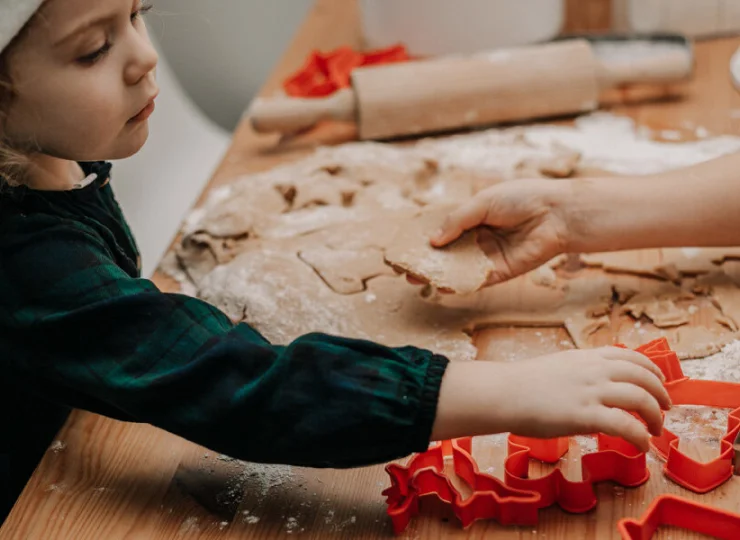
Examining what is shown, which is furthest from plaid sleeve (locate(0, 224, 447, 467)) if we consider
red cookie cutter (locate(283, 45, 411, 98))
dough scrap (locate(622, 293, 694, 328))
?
red cookie cutter (locate(283, 45, 411, 98))

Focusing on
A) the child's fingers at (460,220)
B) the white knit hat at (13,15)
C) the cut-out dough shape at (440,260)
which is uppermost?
the white knit hat at (13,15)

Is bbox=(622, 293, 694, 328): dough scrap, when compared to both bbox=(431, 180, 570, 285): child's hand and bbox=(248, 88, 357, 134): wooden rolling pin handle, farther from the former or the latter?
bbox=(248, 88, 357, 134): wooden rolling pin handle

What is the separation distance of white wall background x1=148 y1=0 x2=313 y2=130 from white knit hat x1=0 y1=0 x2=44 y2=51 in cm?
132

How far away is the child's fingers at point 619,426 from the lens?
699mm

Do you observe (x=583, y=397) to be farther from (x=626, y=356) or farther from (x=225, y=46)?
(x=225, y=46)

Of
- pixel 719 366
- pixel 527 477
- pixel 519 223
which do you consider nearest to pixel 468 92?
pixel 519 223

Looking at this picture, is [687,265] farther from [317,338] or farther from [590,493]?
[317,338]

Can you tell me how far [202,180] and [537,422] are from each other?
1.34 metres

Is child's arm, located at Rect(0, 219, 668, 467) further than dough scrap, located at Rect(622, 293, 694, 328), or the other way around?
dough scrap, located at Rect(622, 293, 694, 328)

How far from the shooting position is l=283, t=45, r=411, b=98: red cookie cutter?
152 centimetres

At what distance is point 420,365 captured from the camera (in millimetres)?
732

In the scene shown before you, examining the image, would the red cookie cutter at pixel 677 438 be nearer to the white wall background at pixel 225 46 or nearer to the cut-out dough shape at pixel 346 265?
the cut-out dough shape at pixel 346 265

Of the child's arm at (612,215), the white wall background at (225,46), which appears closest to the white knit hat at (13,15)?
the child's arm at (612,215)

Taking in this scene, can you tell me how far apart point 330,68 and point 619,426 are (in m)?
1.01
